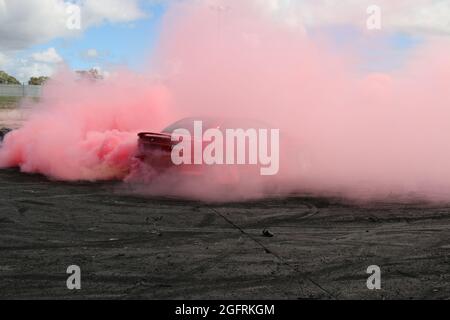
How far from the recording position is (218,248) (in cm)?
555

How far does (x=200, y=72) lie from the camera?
14273 millimetres

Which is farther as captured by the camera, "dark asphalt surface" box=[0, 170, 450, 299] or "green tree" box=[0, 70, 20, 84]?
"green tree" box=[0, 70, 20, 84]

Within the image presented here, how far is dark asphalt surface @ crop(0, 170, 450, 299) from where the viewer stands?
4344mm

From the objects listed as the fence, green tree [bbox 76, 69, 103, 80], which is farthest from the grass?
green tree [bbox 76, 69, 103, 80]

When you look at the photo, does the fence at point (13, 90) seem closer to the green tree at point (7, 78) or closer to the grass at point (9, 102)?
the grass at point (9, 102)

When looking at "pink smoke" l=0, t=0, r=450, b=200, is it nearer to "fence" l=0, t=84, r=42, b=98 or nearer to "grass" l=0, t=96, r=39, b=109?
"grass" l=0, t=96, r=39, b=109

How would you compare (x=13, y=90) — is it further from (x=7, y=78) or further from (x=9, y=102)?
(x=7, y=78)

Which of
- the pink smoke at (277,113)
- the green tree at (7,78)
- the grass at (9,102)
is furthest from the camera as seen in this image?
the green tree at (7,78)

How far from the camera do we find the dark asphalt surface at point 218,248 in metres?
4.34

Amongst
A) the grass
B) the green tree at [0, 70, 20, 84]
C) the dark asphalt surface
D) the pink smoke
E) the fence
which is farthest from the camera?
the green tree at [0, 70, 20, 84]

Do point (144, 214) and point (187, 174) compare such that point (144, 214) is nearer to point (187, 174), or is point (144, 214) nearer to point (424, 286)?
point (187, 174)

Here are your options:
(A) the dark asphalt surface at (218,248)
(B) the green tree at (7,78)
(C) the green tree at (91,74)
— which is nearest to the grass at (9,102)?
(C) the green tree at (91,74)

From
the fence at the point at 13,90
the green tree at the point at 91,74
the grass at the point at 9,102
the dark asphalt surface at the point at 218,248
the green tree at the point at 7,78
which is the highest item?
the green tree at the point at 7,78
